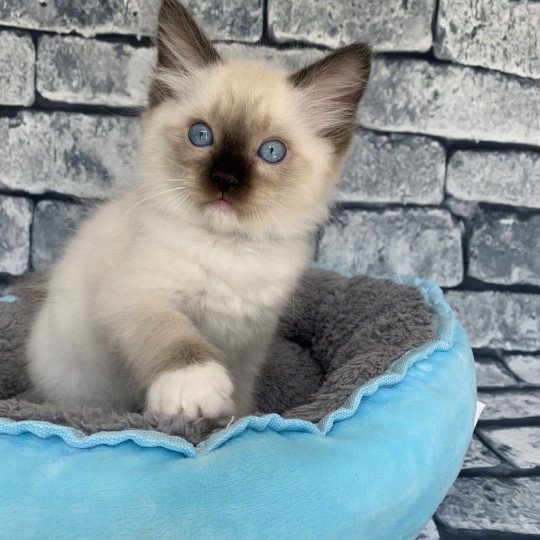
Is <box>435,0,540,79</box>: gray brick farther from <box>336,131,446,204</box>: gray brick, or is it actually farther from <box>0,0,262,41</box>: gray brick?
<box>0,0,262,41</box>: gray brick

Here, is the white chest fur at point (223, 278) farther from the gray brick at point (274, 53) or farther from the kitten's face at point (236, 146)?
the gray brick at point (274, 53)

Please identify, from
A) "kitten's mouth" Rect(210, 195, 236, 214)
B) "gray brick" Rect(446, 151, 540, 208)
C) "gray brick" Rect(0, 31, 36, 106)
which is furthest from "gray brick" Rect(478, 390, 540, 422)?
"gray brick" Rect(0, 31, 36, 106)

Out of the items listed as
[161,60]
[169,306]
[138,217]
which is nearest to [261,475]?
[169,306]

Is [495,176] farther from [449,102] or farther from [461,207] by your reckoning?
[449,102]

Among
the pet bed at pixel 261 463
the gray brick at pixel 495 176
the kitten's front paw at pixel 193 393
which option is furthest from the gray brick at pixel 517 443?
the kitten's front paw at pixel 193 393

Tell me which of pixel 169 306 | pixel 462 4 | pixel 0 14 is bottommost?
pixel 169 306

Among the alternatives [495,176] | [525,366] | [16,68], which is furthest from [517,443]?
[16,68]

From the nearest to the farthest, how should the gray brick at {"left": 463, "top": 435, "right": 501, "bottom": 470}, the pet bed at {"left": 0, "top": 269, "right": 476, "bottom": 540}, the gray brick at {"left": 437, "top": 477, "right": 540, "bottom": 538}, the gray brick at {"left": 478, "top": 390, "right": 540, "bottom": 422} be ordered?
the pet bed at {"left": 0, "top": 269, "right": 476, "bottom": 540} < the gray brick at {"left": 437, "top": 477, "right": 540, "bottom": 538} < the gray brick at {"left": 463, "top": 435, "right": 501, "bottom": 470} < the gray brick at {"left": 478, "top": 390, "right": 540, "bottom": 422}

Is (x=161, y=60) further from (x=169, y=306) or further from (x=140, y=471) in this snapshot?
(x=140, y=471)
